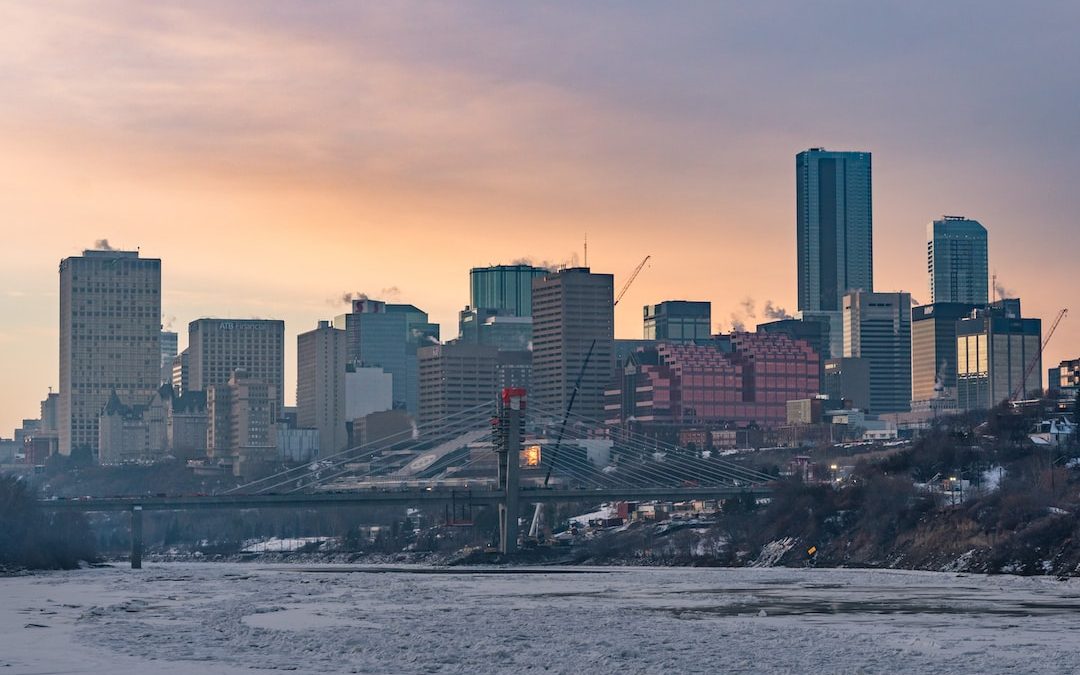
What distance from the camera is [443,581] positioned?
537 feet

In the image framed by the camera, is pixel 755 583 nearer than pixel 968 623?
No

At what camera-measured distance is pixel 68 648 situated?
84062mm

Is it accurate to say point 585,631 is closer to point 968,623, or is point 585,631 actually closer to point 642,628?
point 642,628

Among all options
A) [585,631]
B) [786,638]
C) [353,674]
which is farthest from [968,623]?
[353,674]

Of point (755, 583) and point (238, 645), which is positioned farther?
point (755, 583)

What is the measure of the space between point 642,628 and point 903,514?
4175 inches

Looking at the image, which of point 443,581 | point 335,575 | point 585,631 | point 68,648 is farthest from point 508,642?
point 335,575

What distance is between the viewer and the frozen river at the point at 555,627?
76.4 metres

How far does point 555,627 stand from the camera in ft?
309

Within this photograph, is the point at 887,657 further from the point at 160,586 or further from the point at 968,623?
the point at 160,586

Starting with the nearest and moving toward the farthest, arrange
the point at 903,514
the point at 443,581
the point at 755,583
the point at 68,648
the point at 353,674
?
the point at 353,674 → the point at 68,648 → the point at 755,583 → the point at 443,581 → the point at 903,514

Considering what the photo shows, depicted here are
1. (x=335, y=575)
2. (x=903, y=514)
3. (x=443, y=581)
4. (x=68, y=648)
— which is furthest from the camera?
(x=903, y=514)

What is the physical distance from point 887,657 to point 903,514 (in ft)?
390

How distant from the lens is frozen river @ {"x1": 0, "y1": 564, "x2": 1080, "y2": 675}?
76.4 metres
